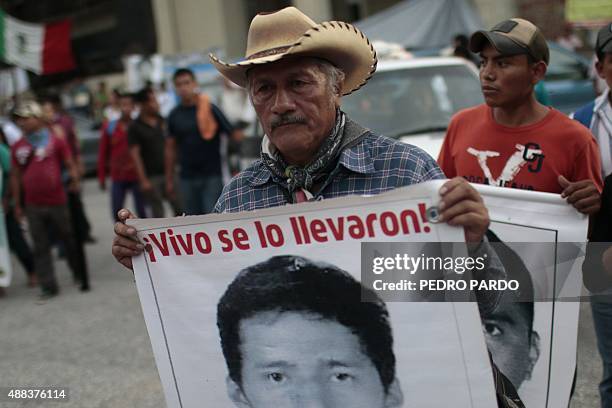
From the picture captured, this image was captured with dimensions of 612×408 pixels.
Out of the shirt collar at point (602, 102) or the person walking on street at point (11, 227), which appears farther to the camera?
the person walking on street at point (11, 227)

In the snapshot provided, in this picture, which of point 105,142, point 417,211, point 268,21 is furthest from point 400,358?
point 105,142

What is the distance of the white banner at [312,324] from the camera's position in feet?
6.68

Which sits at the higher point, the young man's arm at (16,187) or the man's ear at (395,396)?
the man's ear at (395,396)

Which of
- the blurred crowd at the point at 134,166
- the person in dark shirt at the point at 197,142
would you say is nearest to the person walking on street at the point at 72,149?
the blurred crowd at the point at 134,166

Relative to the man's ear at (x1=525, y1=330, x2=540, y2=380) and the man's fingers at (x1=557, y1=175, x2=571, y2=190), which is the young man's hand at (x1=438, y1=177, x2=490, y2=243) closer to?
the man's ear at (x1=525, y1=330, x2=540, y2=380)

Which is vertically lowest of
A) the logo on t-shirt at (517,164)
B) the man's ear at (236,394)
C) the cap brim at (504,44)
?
the man's ear at (236,394)

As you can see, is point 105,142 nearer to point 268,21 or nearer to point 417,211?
point 268,21

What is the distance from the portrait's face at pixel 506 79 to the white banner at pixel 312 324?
0.86 m

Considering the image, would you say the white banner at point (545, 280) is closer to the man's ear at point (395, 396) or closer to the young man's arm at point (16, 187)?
the man's ear at point (395, 396)

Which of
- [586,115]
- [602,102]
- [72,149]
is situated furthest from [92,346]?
[72,149]

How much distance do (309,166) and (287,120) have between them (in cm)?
15

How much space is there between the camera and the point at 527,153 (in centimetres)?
319

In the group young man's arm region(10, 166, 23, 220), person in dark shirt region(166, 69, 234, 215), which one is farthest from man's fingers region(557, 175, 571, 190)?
young man's arm region(10, 166, 23, 220)

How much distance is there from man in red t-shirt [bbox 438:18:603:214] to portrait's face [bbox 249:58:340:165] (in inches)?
43.4
